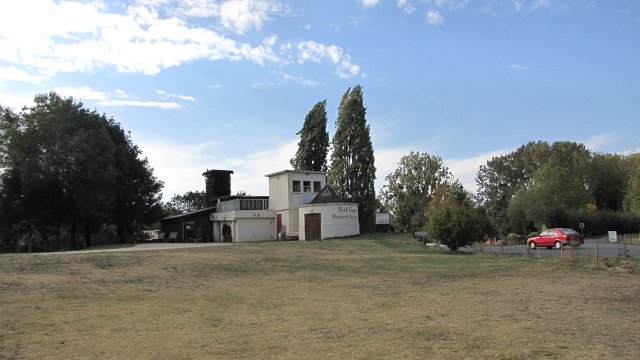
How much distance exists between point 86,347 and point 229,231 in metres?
38.5

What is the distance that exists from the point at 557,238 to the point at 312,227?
17.6 m

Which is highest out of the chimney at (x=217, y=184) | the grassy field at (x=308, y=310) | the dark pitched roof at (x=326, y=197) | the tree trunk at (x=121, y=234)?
the chimney at (x=217, y=184)

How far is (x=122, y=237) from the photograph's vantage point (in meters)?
56.6

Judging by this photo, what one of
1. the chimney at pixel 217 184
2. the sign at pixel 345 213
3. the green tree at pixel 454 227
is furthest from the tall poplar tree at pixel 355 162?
the green tree at pixel 454 227

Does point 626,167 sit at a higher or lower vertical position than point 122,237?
higher

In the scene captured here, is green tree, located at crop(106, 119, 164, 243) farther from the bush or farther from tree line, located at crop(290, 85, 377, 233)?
the bush

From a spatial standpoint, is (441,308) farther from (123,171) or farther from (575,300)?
(123,171)

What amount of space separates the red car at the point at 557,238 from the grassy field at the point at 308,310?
17.8m

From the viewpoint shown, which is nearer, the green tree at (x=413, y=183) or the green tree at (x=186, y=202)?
the green tree at (x=413, y=183)

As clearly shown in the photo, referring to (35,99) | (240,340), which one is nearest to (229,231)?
(35,99)

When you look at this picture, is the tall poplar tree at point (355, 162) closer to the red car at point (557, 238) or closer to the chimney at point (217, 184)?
the chimney at point (217, 184)

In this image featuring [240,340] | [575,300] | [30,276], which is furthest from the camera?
[30,276]

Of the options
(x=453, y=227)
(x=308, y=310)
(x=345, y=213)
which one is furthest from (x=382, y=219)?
(x=308, y=310)

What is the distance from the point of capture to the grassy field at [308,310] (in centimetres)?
805
